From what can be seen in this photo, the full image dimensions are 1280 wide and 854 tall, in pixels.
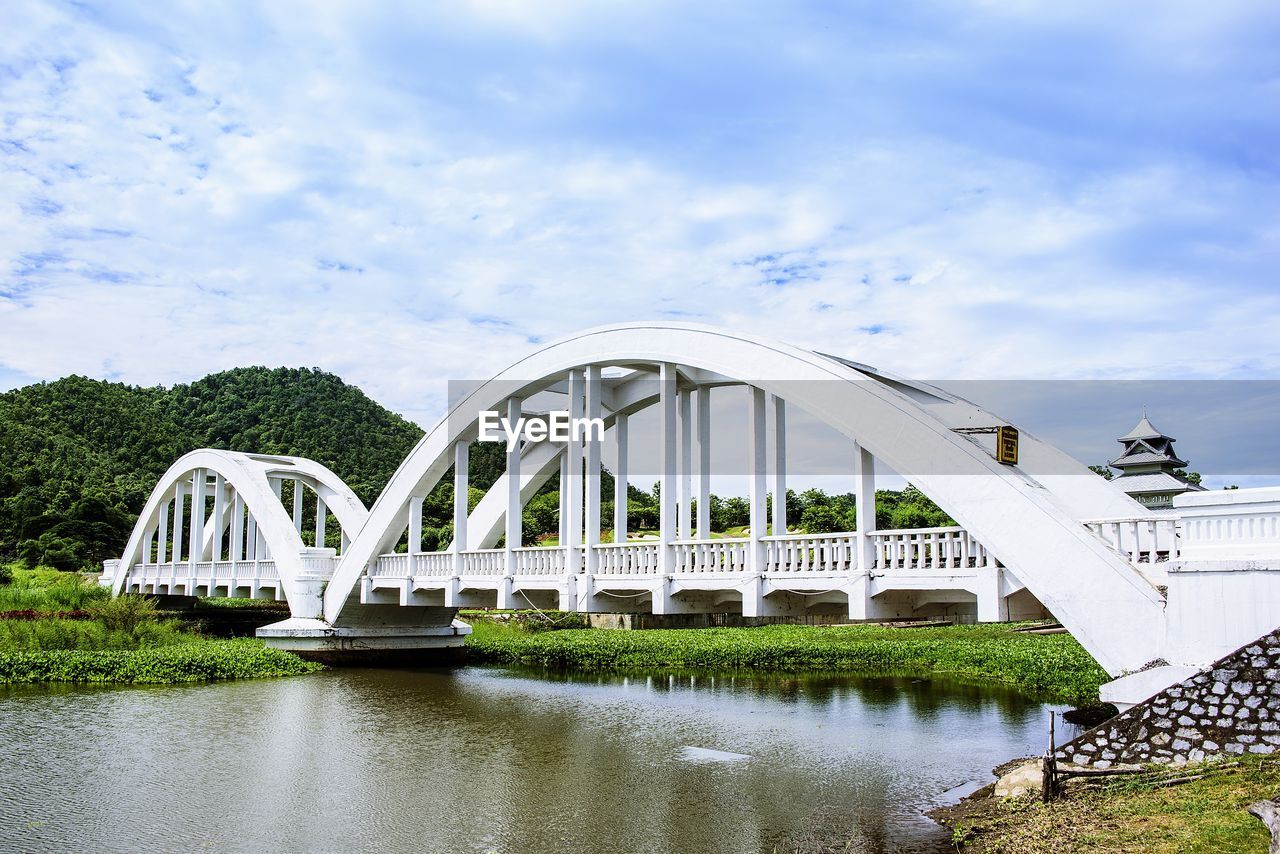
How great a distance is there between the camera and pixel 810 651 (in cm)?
2505

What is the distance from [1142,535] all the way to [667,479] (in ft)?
22.5

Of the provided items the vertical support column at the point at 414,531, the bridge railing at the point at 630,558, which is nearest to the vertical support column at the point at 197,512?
the vertical support column at the point at 414,531

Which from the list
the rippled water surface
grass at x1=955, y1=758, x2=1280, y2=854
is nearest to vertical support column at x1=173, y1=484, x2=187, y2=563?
the rippled water surface

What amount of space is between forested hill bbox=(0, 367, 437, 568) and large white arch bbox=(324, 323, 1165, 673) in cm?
3477

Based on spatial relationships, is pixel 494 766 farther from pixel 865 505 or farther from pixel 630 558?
pixel 865 505

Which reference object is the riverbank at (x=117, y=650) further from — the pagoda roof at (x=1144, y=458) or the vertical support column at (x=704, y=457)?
the pagoda roof at (x=1144, y=458)

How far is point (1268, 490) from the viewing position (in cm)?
865

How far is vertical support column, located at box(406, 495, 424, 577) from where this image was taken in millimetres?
21616

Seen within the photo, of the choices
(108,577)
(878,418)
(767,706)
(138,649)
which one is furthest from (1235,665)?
(108,577)

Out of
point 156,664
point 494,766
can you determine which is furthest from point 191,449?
point 494,766

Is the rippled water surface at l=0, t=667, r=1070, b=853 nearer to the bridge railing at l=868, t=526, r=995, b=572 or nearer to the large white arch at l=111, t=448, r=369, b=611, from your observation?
the bridge railing at l=868, t=526, r=995, b=572

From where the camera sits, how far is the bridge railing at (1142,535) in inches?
386

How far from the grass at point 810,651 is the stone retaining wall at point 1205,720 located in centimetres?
1158

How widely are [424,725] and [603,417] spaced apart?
6.68 m
